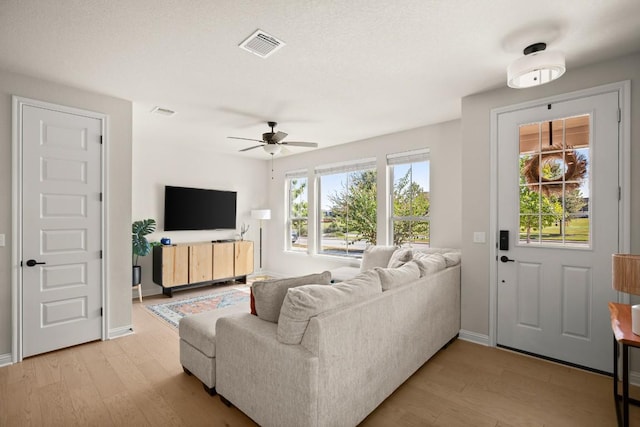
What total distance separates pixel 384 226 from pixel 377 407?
125 inches

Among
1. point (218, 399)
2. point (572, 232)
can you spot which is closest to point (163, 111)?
point (218, 399)

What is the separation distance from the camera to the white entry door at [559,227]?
8.57ft

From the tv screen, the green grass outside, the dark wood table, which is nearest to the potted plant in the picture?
the tv screen

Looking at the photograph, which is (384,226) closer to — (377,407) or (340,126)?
(340,126)

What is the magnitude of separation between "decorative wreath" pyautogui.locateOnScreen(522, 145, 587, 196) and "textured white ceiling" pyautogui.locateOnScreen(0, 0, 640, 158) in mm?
691

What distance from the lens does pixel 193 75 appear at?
9.44 ft

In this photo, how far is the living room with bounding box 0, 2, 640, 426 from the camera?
2.67 metres

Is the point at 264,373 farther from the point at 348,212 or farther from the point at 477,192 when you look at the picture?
the point at 348,212

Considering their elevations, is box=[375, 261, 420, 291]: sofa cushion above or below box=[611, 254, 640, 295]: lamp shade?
below

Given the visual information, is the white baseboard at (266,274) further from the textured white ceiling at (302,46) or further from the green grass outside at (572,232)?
the green grass outside at (572,232)

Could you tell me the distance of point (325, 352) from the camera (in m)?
1.72

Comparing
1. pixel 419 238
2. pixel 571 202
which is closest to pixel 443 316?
pixel 571 202

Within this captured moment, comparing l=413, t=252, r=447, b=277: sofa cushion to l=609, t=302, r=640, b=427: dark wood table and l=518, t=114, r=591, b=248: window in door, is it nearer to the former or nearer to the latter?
l=518, t=114, r=591, b=248: window in door

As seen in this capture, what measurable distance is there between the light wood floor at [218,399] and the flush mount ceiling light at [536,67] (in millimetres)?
2376
